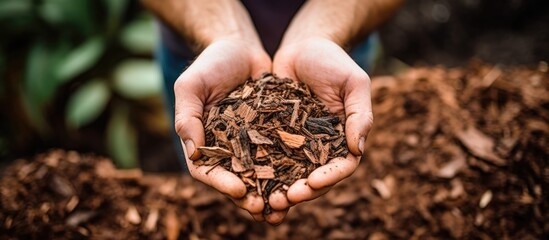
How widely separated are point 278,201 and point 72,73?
263cm

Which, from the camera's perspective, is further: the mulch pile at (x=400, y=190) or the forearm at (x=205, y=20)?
the mulch pile at (x=400, y=190)

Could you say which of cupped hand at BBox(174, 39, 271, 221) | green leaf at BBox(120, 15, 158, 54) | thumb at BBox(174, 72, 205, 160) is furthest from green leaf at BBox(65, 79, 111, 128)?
thumb at BBox(174, 72, 205, 160)

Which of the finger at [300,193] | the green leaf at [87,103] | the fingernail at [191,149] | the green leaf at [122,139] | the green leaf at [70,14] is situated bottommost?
the green leaf at [122,139]

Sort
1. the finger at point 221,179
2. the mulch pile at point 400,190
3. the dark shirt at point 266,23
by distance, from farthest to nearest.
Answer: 1. the dark shirt at point 266,23
2. the mulch pile at point 400,190
3. the finger at point 221,179

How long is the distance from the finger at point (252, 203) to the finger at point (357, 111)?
36cm

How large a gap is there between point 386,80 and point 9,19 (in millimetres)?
3106

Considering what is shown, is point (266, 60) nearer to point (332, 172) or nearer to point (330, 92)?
point (330, 92)

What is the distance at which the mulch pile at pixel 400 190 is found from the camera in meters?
1.98

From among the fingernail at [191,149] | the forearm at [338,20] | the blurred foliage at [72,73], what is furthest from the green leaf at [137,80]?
the fingernail at [191,149]

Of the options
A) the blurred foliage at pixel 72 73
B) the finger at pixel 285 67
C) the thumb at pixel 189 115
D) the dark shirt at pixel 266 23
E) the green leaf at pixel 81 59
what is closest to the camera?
the thumb at pixel 189 115

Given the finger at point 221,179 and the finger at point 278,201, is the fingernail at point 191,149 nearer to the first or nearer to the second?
the finger at point 221,179

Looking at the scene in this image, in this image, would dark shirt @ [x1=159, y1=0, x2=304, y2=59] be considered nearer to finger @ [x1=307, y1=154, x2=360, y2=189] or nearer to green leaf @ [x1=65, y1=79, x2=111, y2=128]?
finger @ [x1=307, y1=154, x2=360, y2=189]

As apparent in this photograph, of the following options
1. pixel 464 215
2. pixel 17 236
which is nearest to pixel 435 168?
pixel 464 215

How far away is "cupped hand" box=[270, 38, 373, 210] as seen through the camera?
4.43 ft
